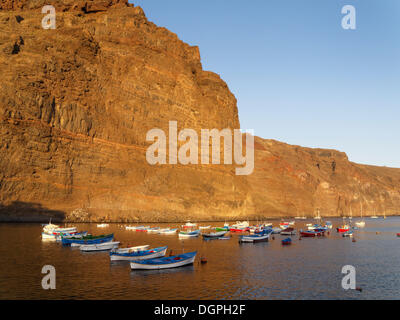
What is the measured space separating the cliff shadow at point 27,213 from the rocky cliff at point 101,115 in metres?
0.22

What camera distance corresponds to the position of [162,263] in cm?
Result: 3403

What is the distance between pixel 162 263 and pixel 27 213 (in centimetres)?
5801

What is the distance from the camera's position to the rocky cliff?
8538cm

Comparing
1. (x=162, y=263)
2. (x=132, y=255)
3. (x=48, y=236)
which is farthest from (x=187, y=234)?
(x=162, y=263)

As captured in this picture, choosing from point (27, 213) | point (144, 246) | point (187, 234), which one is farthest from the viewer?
point (27, 213)

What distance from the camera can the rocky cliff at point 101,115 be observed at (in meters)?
85.4

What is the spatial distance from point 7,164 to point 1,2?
70.5m

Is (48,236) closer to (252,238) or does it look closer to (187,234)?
(187,234)

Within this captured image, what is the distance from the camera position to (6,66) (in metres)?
89.2

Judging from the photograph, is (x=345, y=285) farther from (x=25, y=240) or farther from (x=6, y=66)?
(x=6, y=66)

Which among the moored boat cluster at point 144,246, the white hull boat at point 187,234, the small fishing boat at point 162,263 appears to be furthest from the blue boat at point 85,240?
the white hull boat at point 187,234

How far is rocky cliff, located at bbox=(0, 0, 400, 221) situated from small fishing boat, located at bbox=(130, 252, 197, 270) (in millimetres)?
56584

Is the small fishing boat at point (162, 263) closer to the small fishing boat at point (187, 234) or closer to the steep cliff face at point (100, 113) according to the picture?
the small fishing boat at point (187, 234)
